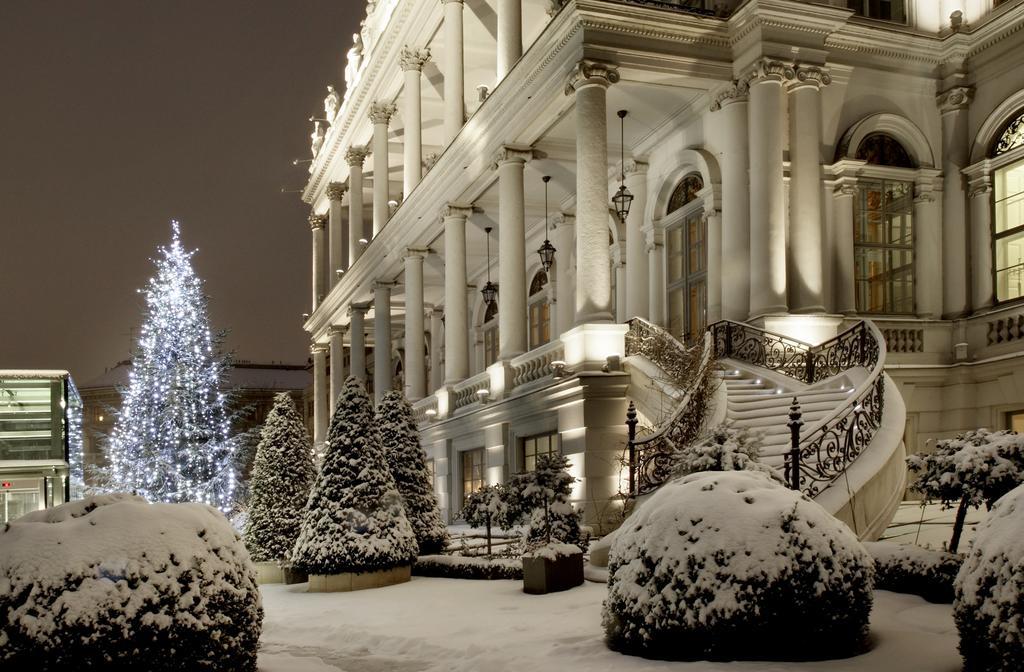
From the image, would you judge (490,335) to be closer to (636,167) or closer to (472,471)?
(472,471)

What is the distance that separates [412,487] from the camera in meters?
17.6

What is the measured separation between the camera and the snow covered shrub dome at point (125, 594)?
6.80 meters

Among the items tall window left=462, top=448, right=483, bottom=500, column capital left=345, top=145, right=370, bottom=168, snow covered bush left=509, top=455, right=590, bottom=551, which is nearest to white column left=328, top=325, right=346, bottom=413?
column capital left=345, top=145, right=370, bottom=168

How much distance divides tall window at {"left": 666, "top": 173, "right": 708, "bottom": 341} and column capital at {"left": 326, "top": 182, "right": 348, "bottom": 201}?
935 inches

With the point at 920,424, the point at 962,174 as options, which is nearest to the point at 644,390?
the point at 920,424

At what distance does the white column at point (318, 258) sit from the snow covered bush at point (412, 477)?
3167cm

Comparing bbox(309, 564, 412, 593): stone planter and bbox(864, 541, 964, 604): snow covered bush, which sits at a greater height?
bbox(864, 541, 964, 604): snow covered bush

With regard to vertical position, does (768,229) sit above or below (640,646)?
above

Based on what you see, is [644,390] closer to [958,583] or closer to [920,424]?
[920,424]

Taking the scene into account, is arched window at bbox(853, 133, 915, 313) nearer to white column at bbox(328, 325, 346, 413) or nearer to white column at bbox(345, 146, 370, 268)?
white column at bbox(345, 146, 370, 268)

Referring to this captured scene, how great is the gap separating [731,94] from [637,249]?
223 inches

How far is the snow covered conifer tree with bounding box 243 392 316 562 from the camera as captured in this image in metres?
17.7

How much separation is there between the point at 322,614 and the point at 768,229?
37.0 ft

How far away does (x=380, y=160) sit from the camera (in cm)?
3606
